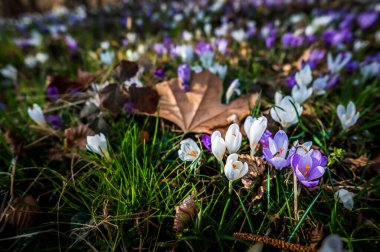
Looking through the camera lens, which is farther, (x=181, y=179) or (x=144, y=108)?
(x=144, y=108)

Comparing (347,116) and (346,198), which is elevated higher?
(347,116)

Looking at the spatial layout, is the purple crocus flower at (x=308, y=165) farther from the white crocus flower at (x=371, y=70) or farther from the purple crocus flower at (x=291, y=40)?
the purple crocus flower at (x=291, y=40)

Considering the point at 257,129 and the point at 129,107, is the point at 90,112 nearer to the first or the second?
the point at 129,107

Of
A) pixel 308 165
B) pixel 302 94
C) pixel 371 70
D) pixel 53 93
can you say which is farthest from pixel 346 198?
pixel 53 93

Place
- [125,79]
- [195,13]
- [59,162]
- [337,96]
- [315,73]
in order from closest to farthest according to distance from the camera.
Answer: [59,162], [125,79], [337,96], [315,73], [195,13]

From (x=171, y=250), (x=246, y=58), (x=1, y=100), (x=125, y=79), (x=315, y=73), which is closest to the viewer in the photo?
(x=171, y=250)

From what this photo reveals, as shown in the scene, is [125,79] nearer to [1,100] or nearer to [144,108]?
[144,108]

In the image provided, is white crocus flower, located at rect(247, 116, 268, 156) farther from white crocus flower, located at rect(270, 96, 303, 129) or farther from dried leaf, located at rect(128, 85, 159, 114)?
dried leaf, located at rect(128, 85, 159, 114)

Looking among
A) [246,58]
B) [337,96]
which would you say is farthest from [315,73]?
[246,58]
